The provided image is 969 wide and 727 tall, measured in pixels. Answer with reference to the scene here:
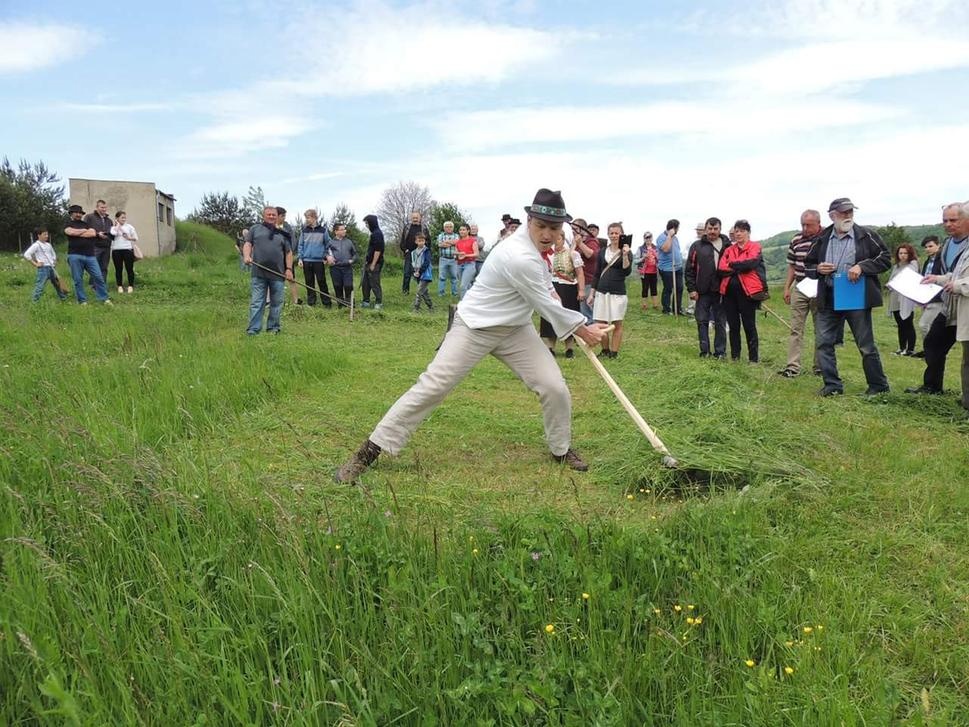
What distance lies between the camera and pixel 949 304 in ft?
21.5

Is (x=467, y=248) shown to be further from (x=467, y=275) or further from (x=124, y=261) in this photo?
(x=124, y=261)

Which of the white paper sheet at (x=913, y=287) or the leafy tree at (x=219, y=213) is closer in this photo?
the white paper sheet at (x=913, y=287)

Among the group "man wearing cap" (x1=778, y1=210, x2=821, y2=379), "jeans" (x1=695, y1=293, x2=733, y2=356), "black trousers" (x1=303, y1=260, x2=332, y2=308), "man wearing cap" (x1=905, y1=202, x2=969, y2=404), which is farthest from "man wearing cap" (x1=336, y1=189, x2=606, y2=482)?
"black trousers" (x1=303, y1=260, x2=332, y2=308)

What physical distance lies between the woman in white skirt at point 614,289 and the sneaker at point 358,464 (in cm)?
585

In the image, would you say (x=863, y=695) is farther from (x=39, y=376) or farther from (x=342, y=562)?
(x=39, y=376)

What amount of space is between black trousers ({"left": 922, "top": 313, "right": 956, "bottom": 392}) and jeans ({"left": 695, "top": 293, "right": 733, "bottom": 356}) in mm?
2716

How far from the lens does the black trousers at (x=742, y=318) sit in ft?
31.1

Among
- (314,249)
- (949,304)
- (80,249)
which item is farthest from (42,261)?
(949,304)

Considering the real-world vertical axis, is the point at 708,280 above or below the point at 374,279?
below

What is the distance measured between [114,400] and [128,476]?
2176 millimetres

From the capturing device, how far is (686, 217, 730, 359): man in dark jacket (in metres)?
9.72

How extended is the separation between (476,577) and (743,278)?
24.5 ft

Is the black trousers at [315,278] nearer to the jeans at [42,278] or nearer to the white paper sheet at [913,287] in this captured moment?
the jeans at [42,278]

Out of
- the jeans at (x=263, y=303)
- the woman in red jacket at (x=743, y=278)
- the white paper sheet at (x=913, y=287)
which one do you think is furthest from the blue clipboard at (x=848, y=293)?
the jeans at (x=263, y=303)
